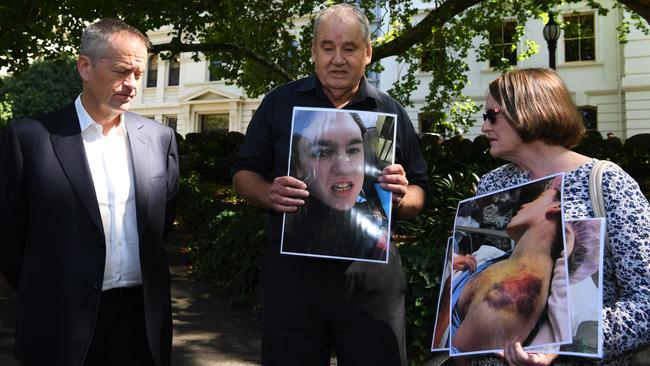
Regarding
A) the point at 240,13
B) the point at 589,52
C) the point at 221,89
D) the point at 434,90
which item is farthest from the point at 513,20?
the point at 221,89

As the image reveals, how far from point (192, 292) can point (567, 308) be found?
6.43m

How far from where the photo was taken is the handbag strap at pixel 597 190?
1728 millimetres

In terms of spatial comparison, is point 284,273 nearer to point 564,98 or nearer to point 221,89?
point 564,98

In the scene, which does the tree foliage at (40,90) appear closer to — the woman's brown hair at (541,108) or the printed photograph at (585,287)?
the woman's brown hair at (541,108)

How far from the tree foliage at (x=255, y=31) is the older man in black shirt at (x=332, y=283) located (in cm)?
783

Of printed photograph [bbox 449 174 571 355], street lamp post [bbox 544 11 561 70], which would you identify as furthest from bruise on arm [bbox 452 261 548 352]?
street lamp post [bbox 544 11 561 70]

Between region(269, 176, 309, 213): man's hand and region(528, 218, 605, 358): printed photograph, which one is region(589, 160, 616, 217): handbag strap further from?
region(269, 176, 309, 213): man's hand

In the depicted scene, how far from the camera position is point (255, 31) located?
43.9 feet

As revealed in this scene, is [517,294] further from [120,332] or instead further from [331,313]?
[120,332]

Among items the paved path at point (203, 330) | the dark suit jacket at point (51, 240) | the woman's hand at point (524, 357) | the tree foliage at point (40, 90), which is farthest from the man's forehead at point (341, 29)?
the tree foliage at point (40, 90)

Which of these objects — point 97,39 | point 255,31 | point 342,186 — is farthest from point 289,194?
point 255,31

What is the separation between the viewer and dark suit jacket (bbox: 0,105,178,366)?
7.04 feet

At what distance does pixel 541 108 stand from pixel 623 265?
1.94ft

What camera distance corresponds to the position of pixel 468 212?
1.92 m
